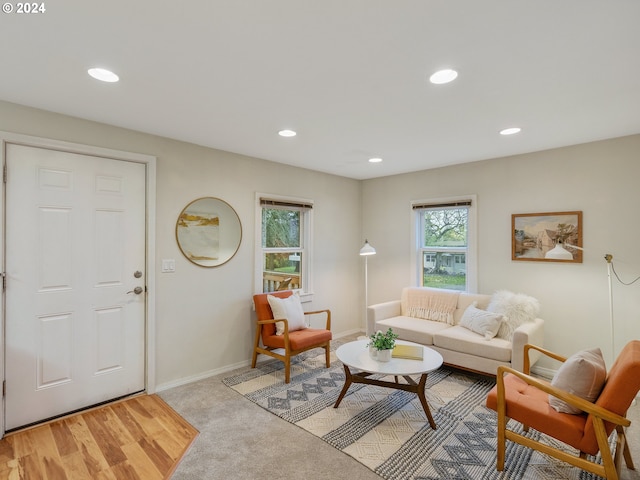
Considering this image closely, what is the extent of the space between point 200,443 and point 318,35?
2696mm

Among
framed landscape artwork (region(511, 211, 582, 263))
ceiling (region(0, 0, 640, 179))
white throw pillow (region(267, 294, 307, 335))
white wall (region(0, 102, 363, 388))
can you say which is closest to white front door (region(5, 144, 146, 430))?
white wall (region(0, 102, 363, 388))

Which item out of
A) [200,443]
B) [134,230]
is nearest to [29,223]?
[134,230]

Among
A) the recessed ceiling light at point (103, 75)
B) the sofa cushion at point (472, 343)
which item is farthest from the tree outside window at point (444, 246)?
the recessed ceiling light at point (103, 75)

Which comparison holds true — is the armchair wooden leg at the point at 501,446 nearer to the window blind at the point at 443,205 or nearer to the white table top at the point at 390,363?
the white table top at the point at 390,363

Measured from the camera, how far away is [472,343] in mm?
3328

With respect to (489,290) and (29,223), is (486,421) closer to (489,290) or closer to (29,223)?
(489,290)

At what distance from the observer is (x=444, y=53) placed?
1.78m

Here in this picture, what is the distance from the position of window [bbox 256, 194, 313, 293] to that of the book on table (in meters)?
1.84

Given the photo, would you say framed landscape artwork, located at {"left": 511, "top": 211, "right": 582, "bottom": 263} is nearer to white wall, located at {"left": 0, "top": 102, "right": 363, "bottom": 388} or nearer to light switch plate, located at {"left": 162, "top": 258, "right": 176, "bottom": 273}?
white wall, located at {"left": 0, "top": 102, "right": 363, "bottom": 388}

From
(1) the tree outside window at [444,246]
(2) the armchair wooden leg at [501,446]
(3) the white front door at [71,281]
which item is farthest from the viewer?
(1) the tree outside window at [444,246]

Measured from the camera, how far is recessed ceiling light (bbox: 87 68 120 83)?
1983 millimetres

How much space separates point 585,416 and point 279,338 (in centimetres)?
252

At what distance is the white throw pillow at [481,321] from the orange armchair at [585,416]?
1219mm

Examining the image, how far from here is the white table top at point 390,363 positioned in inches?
101
